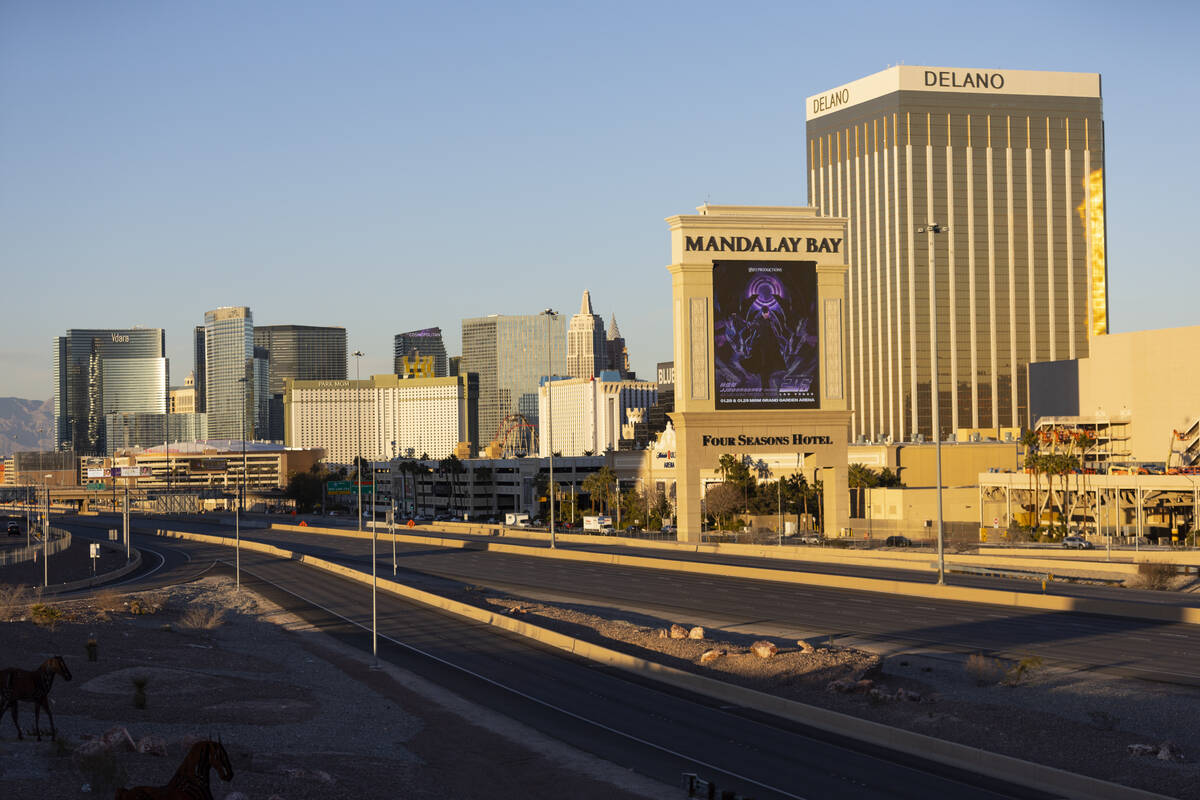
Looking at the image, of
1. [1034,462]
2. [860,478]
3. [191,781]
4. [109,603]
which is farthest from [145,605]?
[860,478]

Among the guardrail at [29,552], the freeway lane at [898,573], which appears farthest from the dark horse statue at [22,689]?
the guardrail at [29,552]

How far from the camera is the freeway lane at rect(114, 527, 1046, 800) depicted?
24.5 m

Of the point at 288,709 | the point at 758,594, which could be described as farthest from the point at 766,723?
the point at 758,594

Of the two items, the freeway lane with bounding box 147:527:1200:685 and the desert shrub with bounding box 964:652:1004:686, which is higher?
the desert shrub with bounding box 964:652:1004:686

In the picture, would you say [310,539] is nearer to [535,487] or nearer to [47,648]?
[535,487]

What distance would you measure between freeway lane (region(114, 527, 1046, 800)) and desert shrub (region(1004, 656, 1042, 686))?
802 cm

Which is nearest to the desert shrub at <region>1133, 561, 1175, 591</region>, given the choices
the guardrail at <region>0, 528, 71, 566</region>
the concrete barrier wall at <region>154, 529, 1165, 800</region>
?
the concrete barrier wall at <region>154, 529, 1165, 800</region>

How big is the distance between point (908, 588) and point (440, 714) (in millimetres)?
33479

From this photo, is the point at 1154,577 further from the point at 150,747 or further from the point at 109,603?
the point at 109,603

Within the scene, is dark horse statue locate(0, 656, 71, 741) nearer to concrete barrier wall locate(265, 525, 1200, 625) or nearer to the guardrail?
concrete barrier wall locate(265, 525, 1200, 625)

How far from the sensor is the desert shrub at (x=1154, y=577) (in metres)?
57.6

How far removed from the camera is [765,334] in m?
93.8

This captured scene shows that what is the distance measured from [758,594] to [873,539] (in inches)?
1606

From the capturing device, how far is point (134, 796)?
18.1 m
